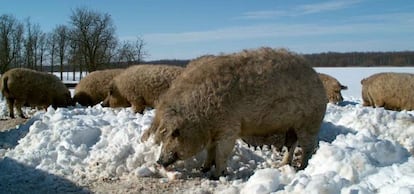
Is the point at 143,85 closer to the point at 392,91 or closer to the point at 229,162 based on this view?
the point at 229,162

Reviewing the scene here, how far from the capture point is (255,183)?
6262 mm

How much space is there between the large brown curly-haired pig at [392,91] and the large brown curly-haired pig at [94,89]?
8946 millimetres

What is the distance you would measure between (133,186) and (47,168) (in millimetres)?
1715

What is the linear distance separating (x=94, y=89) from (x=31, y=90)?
7.72ft

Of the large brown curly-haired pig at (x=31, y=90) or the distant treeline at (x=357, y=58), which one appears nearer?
the large brown curly-haired pig at (x=31, y=90)

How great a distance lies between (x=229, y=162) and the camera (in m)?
8.47

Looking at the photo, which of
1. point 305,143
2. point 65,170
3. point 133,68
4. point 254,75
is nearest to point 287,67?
point 254,75

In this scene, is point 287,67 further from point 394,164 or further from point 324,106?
point 394,164

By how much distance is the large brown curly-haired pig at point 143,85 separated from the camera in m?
14.5

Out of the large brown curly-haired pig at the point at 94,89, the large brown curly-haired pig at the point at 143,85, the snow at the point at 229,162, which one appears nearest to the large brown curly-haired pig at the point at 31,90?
the large brown curly-haired pig at the point at 94,89

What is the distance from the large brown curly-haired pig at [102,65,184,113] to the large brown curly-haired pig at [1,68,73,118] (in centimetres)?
317

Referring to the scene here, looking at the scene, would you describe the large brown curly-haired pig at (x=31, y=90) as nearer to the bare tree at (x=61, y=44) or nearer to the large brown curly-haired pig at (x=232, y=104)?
the large brown curly-haired pig at (x=232, y=104)

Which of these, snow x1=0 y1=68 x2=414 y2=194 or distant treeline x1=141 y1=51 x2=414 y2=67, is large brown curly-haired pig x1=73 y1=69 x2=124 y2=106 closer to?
snow x1=0 y1=68 x2=414 y2=194

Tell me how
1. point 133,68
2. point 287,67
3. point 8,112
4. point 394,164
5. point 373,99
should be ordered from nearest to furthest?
point 394,164
point 287,67
point 133,68
point 8,112
point 373,99
